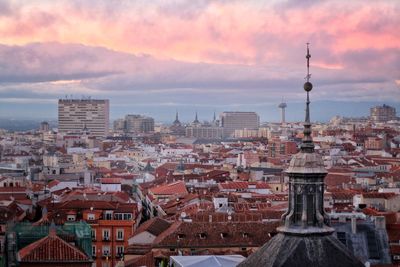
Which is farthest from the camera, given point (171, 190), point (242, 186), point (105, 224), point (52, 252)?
point (242, 186)

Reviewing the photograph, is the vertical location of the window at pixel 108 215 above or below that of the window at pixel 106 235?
above

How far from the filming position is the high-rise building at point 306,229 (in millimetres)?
15898

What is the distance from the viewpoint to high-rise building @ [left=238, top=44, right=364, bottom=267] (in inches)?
626

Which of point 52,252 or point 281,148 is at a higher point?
point 52,252

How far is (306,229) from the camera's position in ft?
52.7

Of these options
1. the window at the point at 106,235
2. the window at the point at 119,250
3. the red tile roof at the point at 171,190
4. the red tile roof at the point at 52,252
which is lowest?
the window at the point at 119,250

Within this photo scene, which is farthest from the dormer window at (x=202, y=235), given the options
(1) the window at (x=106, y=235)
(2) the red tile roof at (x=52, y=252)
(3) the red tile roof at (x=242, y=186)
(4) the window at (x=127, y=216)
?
(3) the red tile roof at (x=242, y=186)

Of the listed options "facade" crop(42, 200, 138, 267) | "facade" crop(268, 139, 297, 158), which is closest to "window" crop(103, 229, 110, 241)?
"facade" crop(42, 200, 138, 267)

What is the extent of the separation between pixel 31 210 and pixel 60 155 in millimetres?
83262

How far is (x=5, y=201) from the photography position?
63.3 m

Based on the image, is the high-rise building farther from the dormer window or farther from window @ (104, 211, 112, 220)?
window @ (104, 211, 112, 220)

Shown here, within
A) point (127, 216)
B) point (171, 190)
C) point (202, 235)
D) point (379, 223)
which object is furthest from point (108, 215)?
point (171, 190)

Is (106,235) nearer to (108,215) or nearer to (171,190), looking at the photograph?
(108,215)

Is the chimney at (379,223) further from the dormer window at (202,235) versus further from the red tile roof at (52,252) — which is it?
the red tile roof at (52,252)
